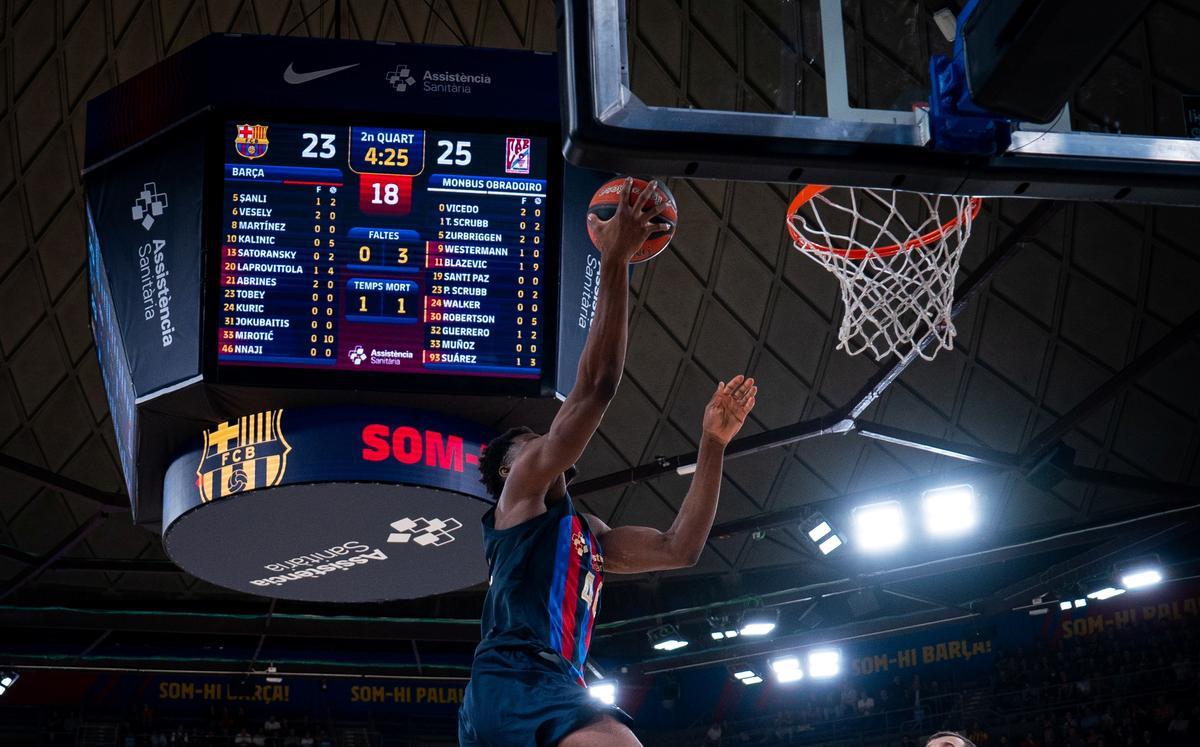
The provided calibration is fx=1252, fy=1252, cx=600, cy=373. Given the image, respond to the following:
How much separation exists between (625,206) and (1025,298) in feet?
44.5

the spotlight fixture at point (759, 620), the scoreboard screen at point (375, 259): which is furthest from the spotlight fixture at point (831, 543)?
the scoreboard screen at point (375, 259)

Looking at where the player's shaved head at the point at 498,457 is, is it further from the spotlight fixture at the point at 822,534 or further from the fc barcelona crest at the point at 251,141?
the spotlight fixture at the point at 822,534

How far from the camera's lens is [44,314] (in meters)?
18.1

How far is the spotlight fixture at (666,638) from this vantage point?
73.5 ft

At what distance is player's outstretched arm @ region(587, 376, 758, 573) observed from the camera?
5812 mm

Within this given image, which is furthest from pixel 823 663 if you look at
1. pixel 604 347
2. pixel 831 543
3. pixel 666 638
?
pixel 604 347

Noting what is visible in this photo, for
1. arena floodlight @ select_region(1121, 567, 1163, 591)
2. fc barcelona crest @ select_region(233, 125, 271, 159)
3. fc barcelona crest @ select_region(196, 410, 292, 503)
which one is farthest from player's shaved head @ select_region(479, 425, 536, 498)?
arena floodlight @ select_region(1121, 567, 1163, 591)

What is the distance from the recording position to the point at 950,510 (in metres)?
18.0

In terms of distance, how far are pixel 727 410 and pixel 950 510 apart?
42.4ft

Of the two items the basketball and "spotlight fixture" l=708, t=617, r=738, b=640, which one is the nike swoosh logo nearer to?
the basketball

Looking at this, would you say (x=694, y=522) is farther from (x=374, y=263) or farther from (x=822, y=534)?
(x=822, y=534)

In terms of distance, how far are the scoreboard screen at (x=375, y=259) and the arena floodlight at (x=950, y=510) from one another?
32.0 feet

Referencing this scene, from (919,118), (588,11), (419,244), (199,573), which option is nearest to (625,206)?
(588,11)

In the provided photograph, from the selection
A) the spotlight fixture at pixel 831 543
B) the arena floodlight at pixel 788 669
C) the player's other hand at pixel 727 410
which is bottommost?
the player's other hand at pixel 727 410
